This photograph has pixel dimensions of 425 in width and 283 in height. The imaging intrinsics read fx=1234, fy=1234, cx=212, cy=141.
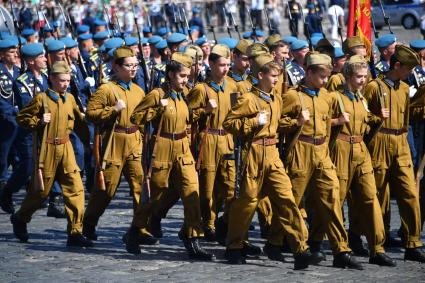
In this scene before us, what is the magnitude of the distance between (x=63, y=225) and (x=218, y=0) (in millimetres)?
26643

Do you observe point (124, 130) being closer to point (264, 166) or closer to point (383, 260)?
point (264, 166)

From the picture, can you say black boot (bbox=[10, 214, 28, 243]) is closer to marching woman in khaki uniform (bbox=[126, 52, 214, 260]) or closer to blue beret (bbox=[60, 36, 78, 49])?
marching woman in khaki uniform (bbox=[126, 52, 214, 260])

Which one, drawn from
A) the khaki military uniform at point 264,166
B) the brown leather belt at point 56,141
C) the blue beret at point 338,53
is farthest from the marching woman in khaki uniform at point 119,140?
the blue beret at point 338,53

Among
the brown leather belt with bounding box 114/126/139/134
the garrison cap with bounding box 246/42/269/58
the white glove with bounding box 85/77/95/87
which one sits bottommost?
the brown leather belt with bounding box 114/126/139/134

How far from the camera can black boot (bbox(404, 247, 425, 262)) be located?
37.1 ft

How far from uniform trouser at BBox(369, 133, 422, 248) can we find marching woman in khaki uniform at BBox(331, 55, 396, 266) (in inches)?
13.4

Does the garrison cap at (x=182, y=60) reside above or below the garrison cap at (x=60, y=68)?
above

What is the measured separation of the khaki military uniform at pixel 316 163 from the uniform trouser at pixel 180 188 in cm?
93

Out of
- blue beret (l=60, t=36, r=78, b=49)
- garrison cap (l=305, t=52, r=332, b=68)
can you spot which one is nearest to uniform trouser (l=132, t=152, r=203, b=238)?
garrison cap (l=305, t=52, r=332, b=68)

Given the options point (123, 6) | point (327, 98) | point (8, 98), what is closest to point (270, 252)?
point (327, 98)

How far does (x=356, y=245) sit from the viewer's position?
464 inches

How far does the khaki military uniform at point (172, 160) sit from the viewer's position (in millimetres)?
11266

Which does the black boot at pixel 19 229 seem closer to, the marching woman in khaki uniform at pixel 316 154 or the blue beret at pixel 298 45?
the marching woman in khaki uniform at pixel 316 154

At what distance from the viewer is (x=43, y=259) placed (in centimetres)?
1130
